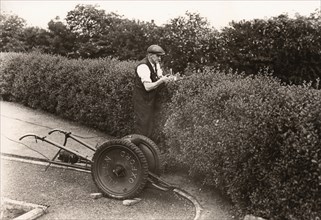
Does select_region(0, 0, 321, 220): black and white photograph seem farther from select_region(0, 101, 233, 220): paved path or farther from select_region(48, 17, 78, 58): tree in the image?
select_region(48, 17, 78, 58): tree

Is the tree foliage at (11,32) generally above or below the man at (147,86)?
above

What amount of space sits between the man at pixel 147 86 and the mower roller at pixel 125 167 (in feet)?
3.14

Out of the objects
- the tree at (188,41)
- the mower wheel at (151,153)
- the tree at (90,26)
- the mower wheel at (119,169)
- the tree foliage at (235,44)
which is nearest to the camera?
the mower wheel at (119,169)

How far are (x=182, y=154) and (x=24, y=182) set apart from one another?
2.60m

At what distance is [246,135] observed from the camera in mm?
5852

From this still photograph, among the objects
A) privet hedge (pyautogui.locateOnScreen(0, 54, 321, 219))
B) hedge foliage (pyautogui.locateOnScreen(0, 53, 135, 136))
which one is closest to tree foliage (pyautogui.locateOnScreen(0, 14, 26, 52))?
hedge foliage (pyautogui.locateOnScreen(0, 53, 135, 136))

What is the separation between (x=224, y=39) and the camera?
15367 millimetres

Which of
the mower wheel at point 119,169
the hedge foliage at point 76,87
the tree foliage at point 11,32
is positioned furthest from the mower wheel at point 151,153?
the tree foliage at point 11,32

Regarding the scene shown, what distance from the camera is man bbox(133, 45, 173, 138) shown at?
7.57m

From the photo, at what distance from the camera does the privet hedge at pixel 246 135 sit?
17.5ft

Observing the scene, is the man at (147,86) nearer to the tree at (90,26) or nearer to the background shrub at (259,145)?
the background shrub at (259,145)

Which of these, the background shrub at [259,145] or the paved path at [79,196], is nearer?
the background shrub at [259,145]

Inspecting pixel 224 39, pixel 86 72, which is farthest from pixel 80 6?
pixel 86 72

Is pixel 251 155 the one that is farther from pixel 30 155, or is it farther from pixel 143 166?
pixel 30 155
